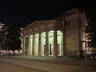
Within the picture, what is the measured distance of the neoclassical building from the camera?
5566 centimetres

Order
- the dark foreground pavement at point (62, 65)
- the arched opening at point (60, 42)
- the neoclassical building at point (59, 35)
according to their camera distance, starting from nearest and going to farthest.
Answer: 1. the dark foreground pavement at point (62, 65)
2. the neoclassical building at point (59, 35)
3. the arched opening at point (60, 42)

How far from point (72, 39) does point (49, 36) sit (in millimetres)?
9873

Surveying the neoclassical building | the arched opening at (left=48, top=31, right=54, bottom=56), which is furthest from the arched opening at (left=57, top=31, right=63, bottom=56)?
the arched opening at (left=48, top=31, right=54, bottom=56)

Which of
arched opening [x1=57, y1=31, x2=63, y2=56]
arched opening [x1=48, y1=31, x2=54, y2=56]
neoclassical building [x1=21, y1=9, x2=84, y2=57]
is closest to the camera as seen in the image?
neoclassical building [x1=21, y1=9, x2=84, y2=57]

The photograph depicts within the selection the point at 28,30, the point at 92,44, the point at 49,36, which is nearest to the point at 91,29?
the point at 92,44

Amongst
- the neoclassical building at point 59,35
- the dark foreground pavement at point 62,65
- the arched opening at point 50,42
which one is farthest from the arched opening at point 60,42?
the dark foreground pavement at point 62,65

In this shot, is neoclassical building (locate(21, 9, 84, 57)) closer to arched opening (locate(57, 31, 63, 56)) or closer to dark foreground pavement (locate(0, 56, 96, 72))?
arched opening (locate(57, 31, 63, 56))

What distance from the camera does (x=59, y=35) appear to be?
6281 centimetres

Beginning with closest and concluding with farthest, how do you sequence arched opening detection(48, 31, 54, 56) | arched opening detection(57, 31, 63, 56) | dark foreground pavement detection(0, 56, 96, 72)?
dark foreground pavement detection(0, 56, 96, 72) → arched opening detection(57, 31, 63, 56) → arched opening detection(48, 31, 54, 56)

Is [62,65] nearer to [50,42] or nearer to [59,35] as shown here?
[59,35]

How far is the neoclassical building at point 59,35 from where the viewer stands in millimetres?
55656

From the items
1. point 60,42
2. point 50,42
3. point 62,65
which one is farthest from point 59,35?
point 62,65

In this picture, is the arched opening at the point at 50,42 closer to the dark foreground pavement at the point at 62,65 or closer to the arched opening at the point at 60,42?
the arched opening at the point at 60,42

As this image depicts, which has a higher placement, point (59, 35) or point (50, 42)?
point (59, 35)
